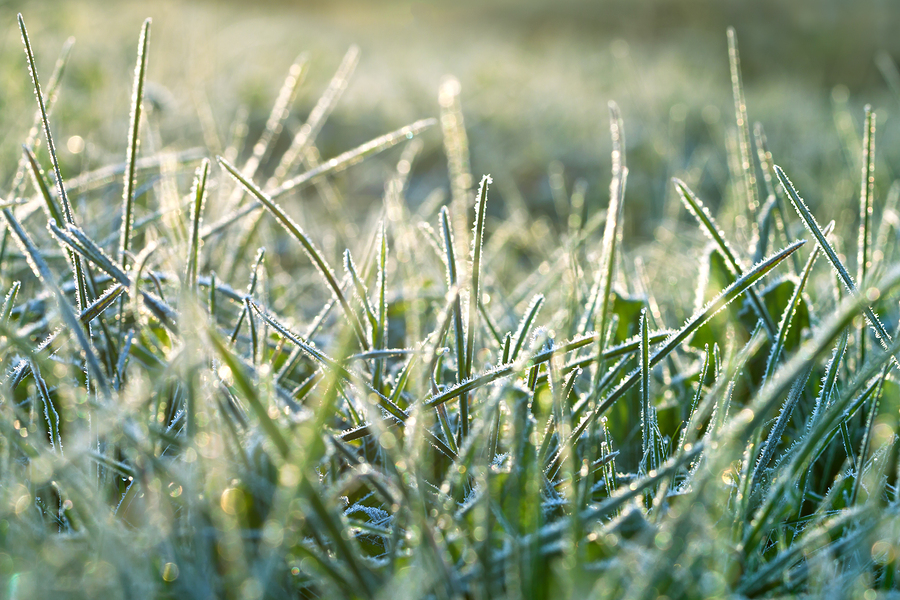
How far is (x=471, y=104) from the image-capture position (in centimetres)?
220

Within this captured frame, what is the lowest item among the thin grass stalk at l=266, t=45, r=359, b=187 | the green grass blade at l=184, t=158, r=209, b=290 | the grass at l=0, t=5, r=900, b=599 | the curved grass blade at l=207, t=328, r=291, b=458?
the grass at l=0, t=5, r=900, b=599

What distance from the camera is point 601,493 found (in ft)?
1.34

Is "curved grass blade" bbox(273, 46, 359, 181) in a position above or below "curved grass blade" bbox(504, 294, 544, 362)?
above

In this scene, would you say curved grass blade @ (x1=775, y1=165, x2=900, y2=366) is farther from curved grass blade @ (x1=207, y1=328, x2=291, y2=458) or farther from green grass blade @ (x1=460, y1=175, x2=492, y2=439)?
curved grass blade @ (x1=207, y1=328, x2=291, y2=458)

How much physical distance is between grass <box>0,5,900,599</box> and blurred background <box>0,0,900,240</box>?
38 centimetres

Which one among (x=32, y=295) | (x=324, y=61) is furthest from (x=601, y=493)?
(x=324, y=61)

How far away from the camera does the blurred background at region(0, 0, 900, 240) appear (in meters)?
1.28

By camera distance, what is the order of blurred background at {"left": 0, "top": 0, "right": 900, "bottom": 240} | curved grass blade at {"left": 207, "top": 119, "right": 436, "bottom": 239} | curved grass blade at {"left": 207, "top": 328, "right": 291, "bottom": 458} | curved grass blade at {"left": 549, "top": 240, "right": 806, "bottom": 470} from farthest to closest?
blurred background at {"left": 0, "top": 0, "right": 900, "bottom": 240}, curved grass blade at {"left": 207, "top": 119, "right": 436, "bottom": 239}, curved grass blade at {"left": 549, "top": 240, "right": 806, "bottom": 470}, curved grass blade at {"left": 207, "top": 328, "right": 291, "bottom": 458}

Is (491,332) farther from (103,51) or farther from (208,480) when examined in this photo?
(103,51)

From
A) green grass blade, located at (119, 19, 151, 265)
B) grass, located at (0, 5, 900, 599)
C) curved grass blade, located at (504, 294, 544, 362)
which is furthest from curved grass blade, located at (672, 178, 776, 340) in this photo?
green grass blade, located at (119, 19, 151, 265)

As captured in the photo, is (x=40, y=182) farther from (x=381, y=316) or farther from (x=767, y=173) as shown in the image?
(x=767, y=173)

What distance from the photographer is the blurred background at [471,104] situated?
1.28 meters

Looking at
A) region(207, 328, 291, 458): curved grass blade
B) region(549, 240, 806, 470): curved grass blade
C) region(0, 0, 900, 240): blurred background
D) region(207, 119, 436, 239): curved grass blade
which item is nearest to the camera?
region(207, 328, 291, 458): curved grass blade

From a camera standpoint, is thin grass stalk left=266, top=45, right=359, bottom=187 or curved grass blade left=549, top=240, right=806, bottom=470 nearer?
curved grass blade left=549, top=240, right=806, bottom=470
